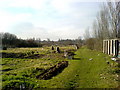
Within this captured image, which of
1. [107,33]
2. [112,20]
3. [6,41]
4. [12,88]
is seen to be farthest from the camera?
[6,41]

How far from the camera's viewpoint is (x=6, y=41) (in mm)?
61000

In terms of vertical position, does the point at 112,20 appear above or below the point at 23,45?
above

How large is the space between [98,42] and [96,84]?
116 ft

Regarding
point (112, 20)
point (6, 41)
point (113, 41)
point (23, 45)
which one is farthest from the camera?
point (23, 45)

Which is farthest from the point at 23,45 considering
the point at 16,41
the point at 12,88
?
the point at 12,88

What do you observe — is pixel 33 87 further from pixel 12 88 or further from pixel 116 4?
pixel 116 4

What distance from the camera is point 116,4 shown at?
2830cm

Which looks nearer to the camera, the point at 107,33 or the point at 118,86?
the point at 118,86

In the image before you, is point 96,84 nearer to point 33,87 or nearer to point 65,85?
point 65,85

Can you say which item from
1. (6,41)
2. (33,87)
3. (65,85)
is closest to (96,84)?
(65,85)

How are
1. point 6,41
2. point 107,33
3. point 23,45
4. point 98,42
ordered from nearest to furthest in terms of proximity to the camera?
point 107,33 → point 98,42 → point 6,41 → point 23,45

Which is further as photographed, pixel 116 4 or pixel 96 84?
pixel 116 4

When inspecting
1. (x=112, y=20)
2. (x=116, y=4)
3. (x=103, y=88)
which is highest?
(x=116, y=4)

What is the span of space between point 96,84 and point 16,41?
59.2m
